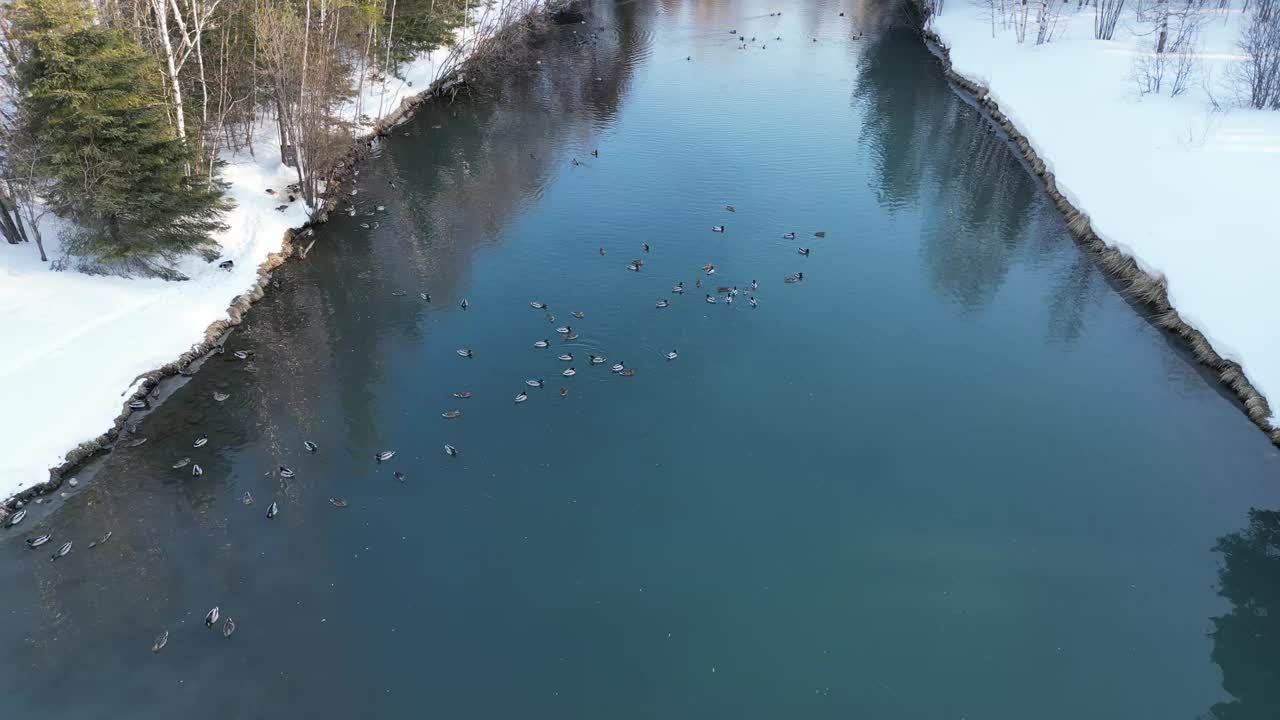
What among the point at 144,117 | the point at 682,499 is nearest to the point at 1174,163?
the point at 682,499

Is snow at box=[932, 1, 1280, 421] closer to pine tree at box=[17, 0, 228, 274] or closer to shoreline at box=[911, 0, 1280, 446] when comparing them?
shoreline at box=[911, 0, 1280, 446]

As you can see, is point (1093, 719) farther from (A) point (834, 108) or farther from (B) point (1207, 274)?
(A) point (834, 108)

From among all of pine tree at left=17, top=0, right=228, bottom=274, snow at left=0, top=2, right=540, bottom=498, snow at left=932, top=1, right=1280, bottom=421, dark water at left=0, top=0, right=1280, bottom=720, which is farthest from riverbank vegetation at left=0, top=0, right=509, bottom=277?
snow at left=932, top=1, right=1280, bottom=421

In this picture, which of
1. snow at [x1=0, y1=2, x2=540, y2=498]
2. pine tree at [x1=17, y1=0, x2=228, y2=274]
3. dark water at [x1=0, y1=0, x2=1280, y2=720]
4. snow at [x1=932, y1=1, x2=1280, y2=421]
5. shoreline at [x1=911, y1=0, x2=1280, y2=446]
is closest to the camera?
dark water at [x1=0, y1=0, x2=1280, y2=720]

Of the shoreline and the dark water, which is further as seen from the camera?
the shoreline

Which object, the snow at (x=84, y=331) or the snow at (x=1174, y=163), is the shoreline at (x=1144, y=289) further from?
the snow at (x=84, y=331)

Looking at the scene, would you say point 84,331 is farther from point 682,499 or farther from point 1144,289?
point 1144,289
